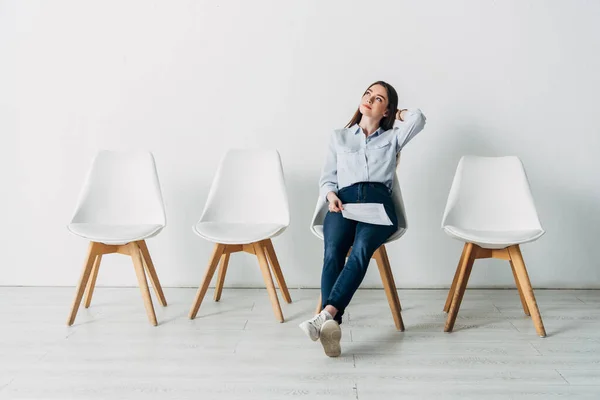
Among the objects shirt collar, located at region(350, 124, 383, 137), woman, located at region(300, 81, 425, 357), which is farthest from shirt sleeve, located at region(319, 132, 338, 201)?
shirt collar, located at region(350, 124, 383, 137)

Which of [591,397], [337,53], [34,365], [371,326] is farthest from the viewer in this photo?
[337,53]

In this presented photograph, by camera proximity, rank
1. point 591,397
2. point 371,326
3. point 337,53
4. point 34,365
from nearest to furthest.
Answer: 1. point 591,397
2. point 34,365
3. point 371,326
4. point 337,53

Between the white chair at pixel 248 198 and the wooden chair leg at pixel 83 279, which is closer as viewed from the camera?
the wooden chair leg at pixel 83 279

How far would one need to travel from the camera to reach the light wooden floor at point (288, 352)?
1.87 metres

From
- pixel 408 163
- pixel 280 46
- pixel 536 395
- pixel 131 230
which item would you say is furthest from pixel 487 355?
pixel 280 46

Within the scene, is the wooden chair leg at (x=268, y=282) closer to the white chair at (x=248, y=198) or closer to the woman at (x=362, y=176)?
the white chair at (x=248, y=198)

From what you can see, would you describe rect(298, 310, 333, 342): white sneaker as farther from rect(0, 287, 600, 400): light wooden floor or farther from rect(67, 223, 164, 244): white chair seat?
rect(67, 223, 164, 244): white chair seat

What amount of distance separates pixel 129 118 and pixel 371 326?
5.74ft

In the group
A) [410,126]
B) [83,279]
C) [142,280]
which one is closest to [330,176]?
[410,126]

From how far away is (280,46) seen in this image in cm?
317

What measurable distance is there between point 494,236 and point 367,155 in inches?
25.5

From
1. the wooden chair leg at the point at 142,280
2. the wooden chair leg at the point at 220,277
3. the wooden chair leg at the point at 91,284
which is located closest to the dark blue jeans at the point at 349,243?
the wooden chair leg at the point at 220,277

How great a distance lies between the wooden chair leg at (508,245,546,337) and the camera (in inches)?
94.0

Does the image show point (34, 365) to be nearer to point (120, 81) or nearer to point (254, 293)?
point (254, 293)
